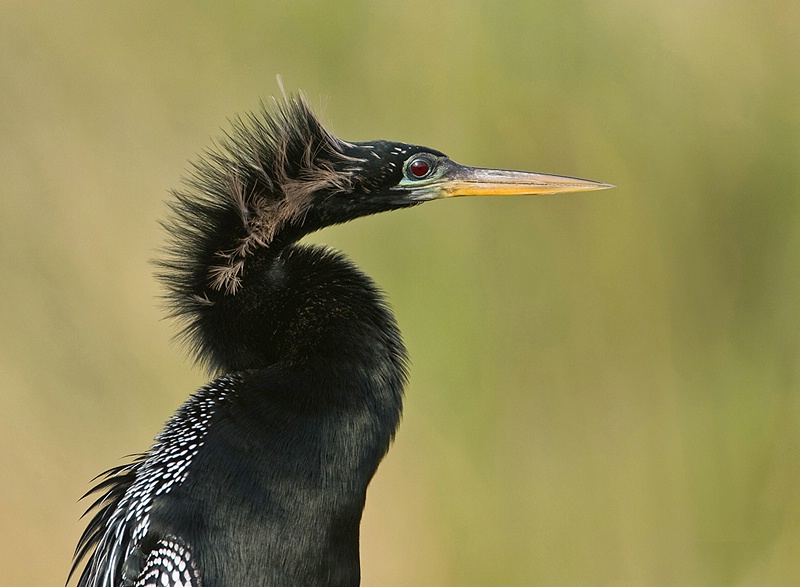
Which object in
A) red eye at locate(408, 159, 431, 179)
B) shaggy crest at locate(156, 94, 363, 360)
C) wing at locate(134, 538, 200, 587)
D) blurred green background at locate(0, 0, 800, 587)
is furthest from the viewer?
blurred green background at locate(0, 0, 800, 587)

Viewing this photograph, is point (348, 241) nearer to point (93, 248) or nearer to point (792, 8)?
point (93, 248)

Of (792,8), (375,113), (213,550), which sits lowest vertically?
(213,550)

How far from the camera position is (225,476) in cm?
206

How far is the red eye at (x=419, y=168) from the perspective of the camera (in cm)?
231

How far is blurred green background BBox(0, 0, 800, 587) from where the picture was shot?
3.48 m

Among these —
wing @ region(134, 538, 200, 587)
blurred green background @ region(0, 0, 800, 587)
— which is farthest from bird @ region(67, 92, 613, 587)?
blurred green background @ region(0, 0, 800, 587)

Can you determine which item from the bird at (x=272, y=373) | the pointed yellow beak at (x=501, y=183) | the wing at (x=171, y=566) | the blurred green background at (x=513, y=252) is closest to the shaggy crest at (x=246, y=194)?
the bird at (x=272, y=373)

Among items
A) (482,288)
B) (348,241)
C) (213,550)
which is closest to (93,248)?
(348,241)

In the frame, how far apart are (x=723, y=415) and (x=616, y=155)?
98cm

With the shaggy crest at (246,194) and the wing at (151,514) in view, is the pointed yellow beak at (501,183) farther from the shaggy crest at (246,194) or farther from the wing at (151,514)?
the wing at (151,514)

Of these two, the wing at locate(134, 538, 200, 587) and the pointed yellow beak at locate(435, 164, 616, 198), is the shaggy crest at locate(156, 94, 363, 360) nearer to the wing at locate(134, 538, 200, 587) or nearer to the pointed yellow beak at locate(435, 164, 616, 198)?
the pointed yellow beak at locate(435, 164, 616, 198)

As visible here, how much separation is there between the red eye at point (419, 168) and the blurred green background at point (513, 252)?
4.04ft

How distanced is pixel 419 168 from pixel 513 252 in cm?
132

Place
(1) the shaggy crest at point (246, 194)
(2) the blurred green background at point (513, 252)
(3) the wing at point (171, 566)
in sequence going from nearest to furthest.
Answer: (3) the wing at point (171, 566), (1) the shaggy crest at point (246, 194), (2) the blurred green background at point (513, 252)
